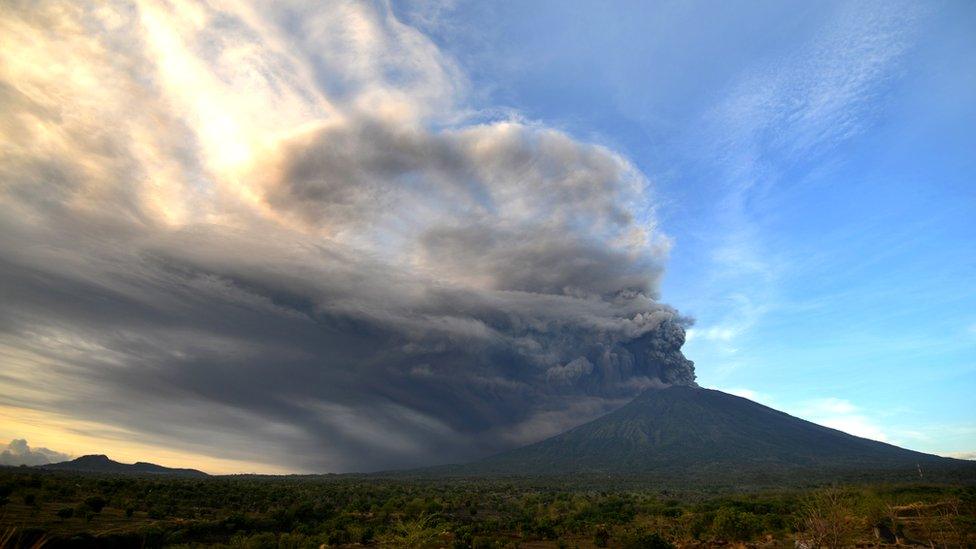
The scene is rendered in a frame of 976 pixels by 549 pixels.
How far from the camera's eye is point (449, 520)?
49406 mm

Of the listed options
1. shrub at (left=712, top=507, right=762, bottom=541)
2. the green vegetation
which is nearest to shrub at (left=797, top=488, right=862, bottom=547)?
the green vegetation

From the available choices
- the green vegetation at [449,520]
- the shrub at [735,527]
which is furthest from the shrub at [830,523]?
the shrub at [735,527]

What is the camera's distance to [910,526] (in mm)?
38719

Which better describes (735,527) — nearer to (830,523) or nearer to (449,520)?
(830,523)

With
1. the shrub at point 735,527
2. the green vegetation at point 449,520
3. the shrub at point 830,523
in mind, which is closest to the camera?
the shrub at point 830,523

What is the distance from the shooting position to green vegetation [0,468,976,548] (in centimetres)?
3231

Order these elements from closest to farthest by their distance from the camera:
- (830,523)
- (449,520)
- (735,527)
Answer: (830,523)
(735,527)
(449,520)

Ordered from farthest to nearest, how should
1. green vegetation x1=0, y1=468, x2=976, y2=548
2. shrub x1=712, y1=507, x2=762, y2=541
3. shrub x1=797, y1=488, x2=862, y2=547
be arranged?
shrub x1=712, y1=507, x2=762, y2=541, green vegetation x1=0, y1=468, x2=976, y2=548, shrub x1=797, y1=488, x2=862, y2=547

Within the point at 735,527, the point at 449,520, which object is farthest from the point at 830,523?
the point at 449,520

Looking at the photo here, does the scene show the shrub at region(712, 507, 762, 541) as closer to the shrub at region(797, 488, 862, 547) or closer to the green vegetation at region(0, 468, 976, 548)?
the green vegetation at region(0, 468, 976, 548)

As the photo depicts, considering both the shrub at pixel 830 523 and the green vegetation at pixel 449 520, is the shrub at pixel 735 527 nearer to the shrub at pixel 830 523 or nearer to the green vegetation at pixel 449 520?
the green vegetation at pixel 449 520

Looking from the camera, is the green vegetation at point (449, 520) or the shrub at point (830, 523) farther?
the green vegetation at point (449, 520)

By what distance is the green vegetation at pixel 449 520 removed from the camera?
3231cm

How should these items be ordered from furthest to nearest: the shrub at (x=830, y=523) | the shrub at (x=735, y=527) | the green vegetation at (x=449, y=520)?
the shrub at (x=735, y=527), the green vegetation at (x=449, y=520), the shrub at (x=830, y=523)
